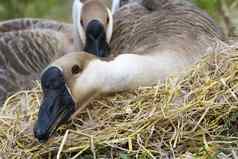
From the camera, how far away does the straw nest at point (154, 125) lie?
6.13 metres

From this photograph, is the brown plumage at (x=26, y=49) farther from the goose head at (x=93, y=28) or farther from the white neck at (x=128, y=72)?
the white neck at (x=128, y=72)

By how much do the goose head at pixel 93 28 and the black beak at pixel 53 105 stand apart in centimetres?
135

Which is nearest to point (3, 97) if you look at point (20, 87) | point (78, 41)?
point (20, 87)

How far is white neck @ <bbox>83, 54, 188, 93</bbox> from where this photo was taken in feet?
21.8

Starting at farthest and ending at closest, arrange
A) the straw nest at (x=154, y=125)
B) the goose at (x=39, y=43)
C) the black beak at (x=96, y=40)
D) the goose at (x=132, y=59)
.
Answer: the goose at (x=39, y=43)
the black beak at (x=96, y=40)
the goose at (x=132, y=59)
the straw nest at (x=154, y=125)

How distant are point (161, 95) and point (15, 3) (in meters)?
4.93

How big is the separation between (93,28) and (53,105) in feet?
5.72

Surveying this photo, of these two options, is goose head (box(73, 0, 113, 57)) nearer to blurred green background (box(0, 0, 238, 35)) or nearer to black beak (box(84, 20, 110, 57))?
black beak (box(84, 20, 110, 57))

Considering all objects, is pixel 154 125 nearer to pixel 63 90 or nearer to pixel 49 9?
pixel 63 90

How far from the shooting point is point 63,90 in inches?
251

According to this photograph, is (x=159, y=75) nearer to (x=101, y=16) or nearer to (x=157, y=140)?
(x=157, y=140)

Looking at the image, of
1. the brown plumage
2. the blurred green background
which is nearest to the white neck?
the brown plumage

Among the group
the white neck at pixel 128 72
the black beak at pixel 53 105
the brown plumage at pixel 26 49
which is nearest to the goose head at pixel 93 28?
the brown plumage at pixel 26 49

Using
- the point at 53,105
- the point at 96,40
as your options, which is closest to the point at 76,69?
the point at 53,105
